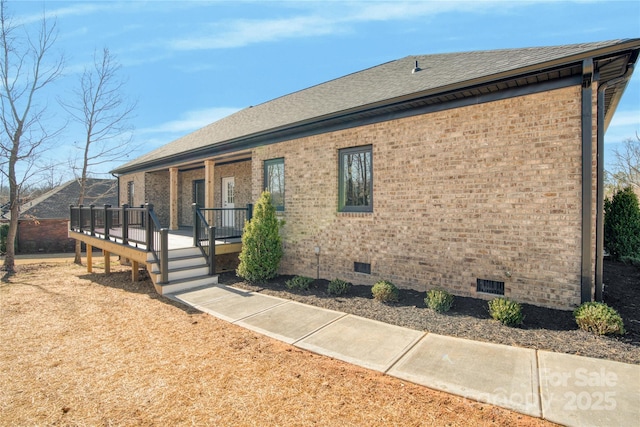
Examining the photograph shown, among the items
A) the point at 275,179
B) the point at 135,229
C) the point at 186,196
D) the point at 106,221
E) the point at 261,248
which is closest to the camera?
the point at 261,248

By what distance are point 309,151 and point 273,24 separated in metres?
3.46

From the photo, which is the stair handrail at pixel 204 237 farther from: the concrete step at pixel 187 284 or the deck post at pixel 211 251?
the concrete step at pixel 187 284

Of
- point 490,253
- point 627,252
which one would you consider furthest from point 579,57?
point 627,252

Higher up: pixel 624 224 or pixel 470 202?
pixel 470 202

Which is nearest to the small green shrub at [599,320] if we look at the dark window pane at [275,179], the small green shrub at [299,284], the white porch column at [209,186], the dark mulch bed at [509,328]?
the dark mulch bed at [509,328]

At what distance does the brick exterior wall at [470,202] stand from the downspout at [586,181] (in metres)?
0.07

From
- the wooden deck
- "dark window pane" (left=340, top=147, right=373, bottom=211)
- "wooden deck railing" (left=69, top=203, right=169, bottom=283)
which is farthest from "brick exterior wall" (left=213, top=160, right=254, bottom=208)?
"dark window pane" (left=340, top=147, right=373, bottom=211)

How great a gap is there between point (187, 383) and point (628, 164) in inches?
1166

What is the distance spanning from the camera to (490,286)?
17.9 feet

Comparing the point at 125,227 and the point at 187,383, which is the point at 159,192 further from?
the point at 187,383

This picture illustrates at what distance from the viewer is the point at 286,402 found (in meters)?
2.97

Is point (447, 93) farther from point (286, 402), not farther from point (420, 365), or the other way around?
point (286, 402)

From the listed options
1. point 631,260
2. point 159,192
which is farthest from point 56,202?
point 631,260

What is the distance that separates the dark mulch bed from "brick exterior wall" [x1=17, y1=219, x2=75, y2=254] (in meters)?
17.2
